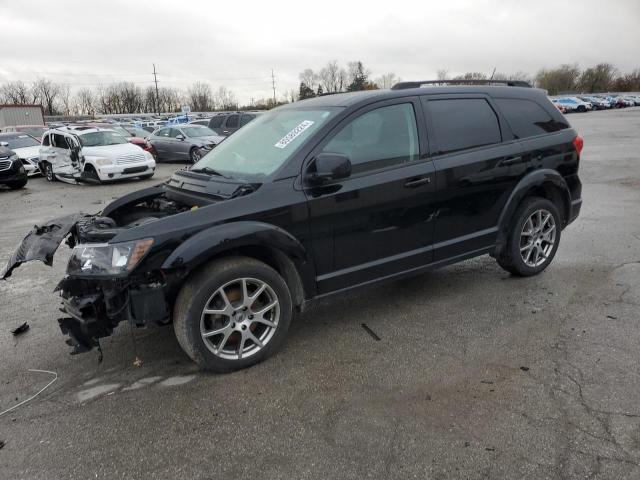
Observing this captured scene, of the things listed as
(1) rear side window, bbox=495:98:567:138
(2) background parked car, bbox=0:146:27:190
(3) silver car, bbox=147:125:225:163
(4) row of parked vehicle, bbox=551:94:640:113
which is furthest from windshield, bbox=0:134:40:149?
(4) row of parked vehicle, bbox=551:94:640:113

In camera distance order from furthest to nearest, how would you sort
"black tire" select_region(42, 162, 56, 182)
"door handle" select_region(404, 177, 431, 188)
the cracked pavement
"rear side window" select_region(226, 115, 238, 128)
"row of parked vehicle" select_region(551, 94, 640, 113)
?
"row of parked vehicle" select_region(551, 94, 640, 113) → "rear side window" select_region(226, 115, 238, 128) → "black tire" select_region(42, 162, 56, 182) → "door handle" select_region(404, 177, 431, 188) → the cracked pavement

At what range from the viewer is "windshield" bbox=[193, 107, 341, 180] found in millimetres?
3814

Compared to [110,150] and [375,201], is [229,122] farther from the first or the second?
[375,201]

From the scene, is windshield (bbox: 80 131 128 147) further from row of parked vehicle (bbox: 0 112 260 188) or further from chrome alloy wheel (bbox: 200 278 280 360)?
chrome alloy wheel (bbox: 200 278 280 360)

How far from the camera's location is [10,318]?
467 centimetres

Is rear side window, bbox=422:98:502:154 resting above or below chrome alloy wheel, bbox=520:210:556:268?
above

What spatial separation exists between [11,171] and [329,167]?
13847 millimetres

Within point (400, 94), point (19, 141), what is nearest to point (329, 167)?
point (400, 94)

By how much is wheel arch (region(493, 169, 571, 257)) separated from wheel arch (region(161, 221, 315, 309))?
6.88 feet

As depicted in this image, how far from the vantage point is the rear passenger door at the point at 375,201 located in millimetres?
3742

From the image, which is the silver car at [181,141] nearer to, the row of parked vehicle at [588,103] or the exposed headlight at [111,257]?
the exposed headlight at [111,257]

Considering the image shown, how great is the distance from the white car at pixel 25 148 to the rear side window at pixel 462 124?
16740 mm

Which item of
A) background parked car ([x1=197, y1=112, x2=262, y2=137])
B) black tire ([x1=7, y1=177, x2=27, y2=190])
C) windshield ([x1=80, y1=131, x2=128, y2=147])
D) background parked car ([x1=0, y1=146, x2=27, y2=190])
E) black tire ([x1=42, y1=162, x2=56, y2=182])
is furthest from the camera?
background parked car ([x1=197, y1=112, x2=262, y2=137])

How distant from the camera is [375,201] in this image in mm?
3875
